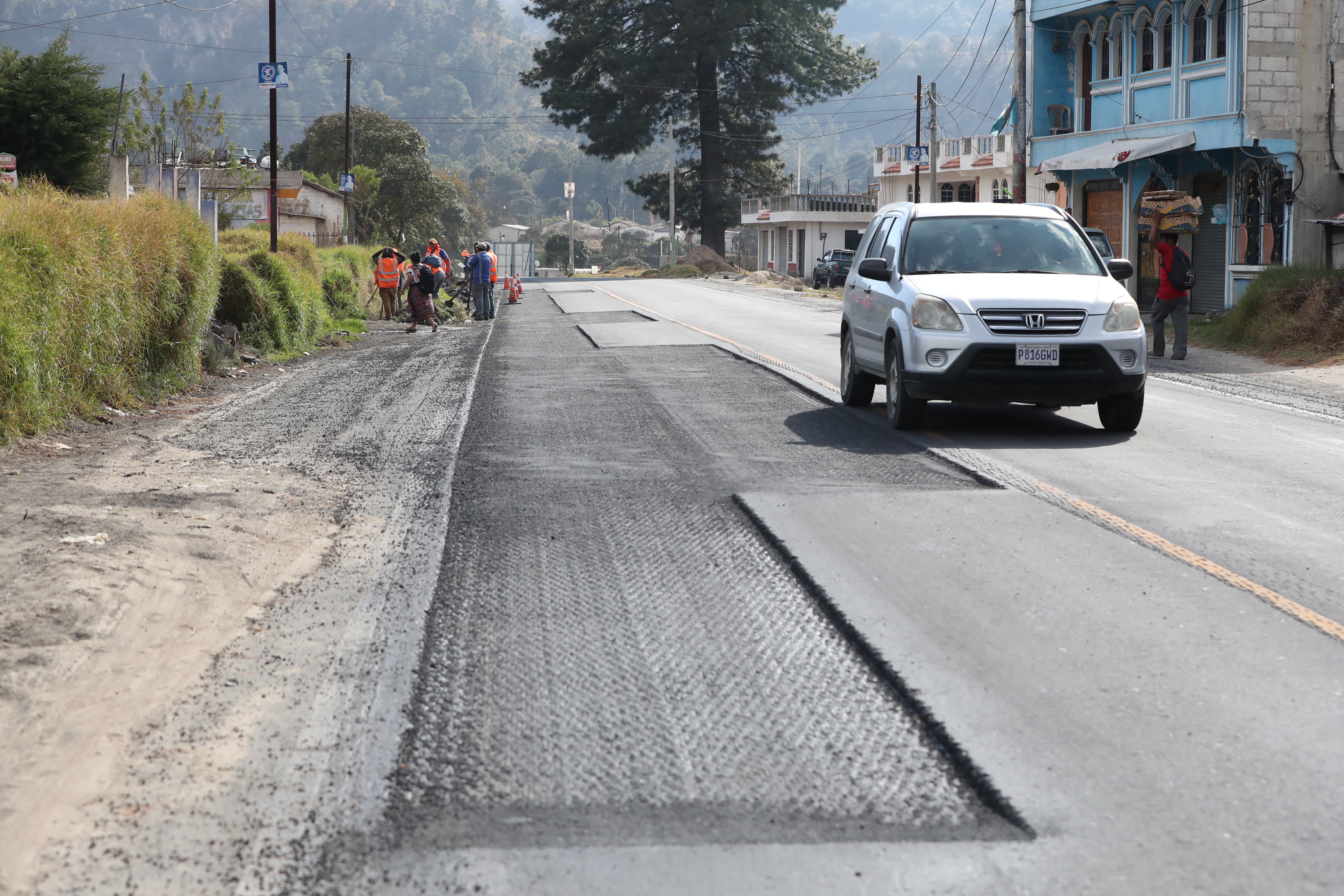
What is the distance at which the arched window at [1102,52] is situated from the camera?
3167 centimetres

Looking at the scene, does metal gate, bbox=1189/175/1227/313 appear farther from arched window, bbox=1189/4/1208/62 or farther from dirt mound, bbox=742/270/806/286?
dirt mound, bbox=742/270/806/286

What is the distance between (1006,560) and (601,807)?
3.34 meters

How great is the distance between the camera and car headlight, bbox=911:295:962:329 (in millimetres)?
10516

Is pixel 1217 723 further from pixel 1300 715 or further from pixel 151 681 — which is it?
pixel 151 681

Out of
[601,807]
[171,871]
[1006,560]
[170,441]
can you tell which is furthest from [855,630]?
[170,441]

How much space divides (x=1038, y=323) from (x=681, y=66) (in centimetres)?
6247

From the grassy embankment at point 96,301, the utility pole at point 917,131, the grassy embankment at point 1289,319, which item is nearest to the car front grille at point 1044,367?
the grassy embankment at point 96,301

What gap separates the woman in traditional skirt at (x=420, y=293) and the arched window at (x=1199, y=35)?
1597 cm

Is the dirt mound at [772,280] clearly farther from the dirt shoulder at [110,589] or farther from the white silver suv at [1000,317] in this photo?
the dirt shoulder at [110,589]

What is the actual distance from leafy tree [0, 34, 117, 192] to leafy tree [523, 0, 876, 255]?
43.8 meters

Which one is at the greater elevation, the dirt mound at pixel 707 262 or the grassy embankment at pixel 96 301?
the dirt mound at pixel 707 262

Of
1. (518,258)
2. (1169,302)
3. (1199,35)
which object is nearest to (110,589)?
(1169,302)

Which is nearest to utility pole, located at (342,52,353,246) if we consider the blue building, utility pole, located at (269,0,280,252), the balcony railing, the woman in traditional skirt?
utility pole, located at (269,0,280,252)

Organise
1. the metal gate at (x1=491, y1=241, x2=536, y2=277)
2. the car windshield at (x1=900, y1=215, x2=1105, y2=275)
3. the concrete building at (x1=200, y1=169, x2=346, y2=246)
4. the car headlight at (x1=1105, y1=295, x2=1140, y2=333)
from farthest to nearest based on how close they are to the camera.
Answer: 1. the metal gate at (x1=491, y1=241, x2=536, y2=277)
2. the concrete building at (x1=200, y1=169, x2=346, y2=246)
3. the car windshield at (x1=900, y1=215, x2=1105, y2=275)
4. the car headlight at (x1=1105, y1=295, x2=1140, y2=333)
